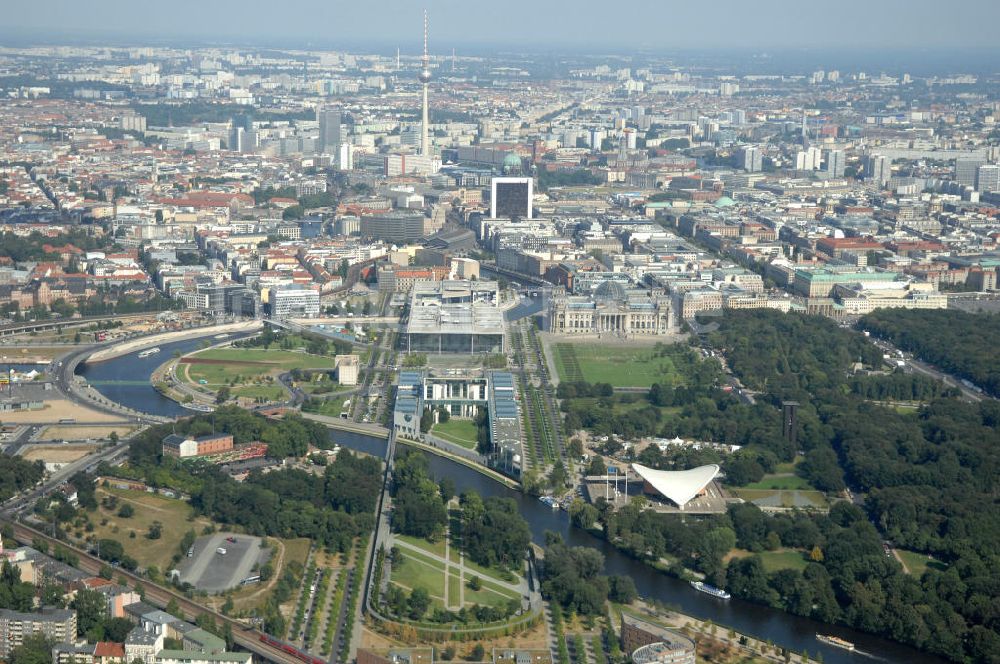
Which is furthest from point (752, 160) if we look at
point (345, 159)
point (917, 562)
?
point (917, 562)

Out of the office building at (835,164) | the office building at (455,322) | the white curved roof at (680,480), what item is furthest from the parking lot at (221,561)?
the office building at (835,164)

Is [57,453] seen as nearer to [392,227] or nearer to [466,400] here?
[466,400]

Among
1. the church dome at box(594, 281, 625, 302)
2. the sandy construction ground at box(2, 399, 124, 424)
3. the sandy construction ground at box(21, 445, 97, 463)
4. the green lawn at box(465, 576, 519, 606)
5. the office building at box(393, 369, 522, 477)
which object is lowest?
the sandy construction ground at box(2, 399, 124, 424)

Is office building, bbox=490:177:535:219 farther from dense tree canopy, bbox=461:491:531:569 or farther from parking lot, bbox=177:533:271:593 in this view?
parking lot, bbox=177:533:271:593

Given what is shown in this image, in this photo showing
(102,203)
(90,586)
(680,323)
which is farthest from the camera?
(102,203)

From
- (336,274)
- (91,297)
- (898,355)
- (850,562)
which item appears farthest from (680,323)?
(850,562)

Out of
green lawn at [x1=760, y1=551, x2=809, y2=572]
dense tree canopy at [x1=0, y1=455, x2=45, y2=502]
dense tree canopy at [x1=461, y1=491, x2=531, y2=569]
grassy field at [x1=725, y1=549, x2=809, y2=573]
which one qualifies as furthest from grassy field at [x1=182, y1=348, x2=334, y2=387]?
green lawn at [x1=760, y1=551, x2=809, y2=572]

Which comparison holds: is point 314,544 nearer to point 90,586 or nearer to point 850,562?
point 90,586
